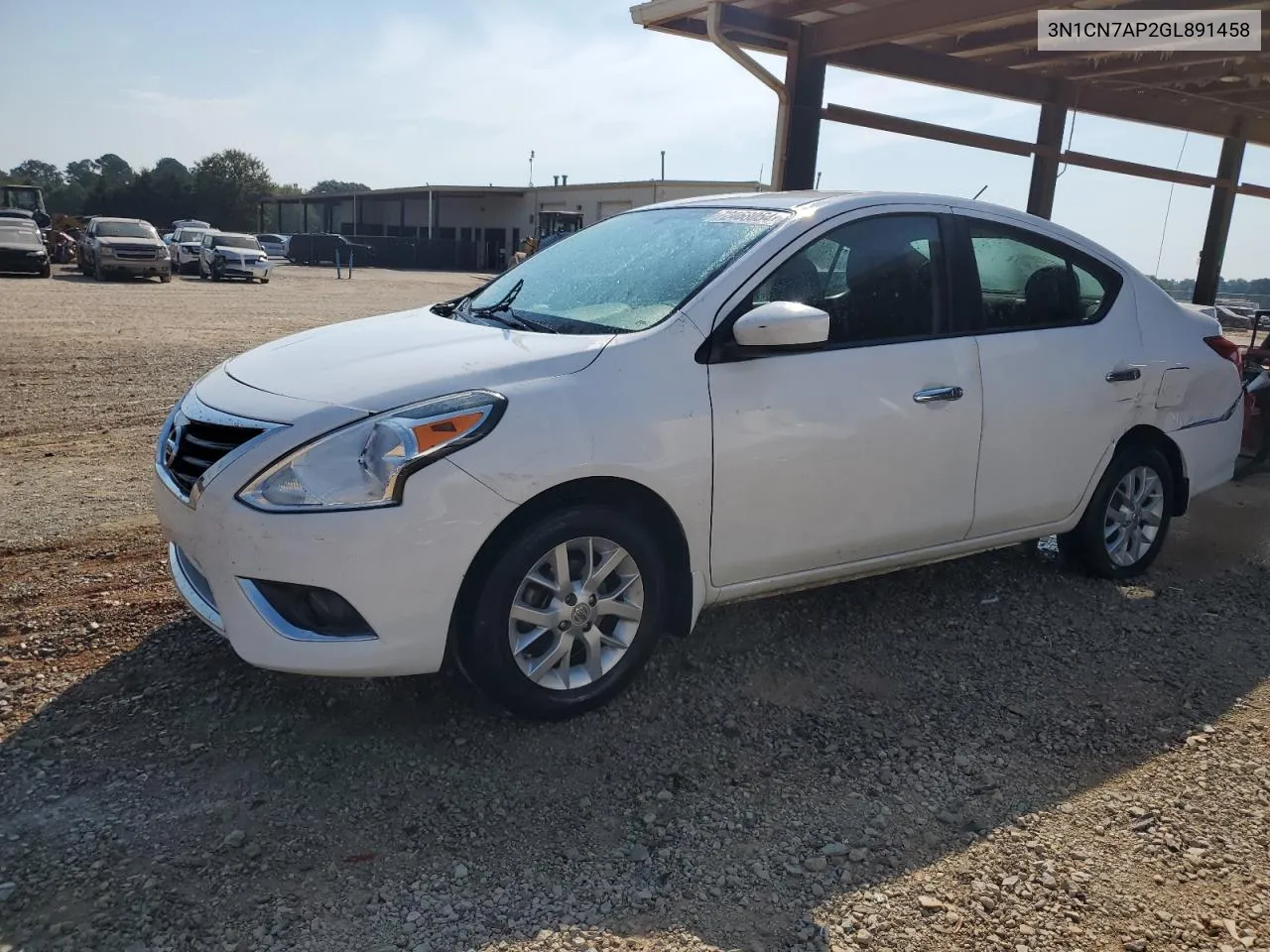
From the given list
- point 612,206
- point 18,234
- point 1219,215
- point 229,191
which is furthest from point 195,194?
point 1219,215

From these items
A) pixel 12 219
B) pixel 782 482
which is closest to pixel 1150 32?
pixel 782 482

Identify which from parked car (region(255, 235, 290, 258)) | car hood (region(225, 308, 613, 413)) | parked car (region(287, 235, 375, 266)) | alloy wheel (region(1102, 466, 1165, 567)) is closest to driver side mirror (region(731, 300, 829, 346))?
car hood (region(225, 308, 613, 413))

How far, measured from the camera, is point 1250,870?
9.30 ft

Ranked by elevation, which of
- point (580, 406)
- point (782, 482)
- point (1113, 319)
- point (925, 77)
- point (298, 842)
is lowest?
point (298, 842)

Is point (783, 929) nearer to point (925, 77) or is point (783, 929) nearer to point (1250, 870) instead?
point (1250, 870)

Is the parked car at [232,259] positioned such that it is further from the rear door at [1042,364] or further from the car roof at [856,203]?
the rear door at [1042,364]

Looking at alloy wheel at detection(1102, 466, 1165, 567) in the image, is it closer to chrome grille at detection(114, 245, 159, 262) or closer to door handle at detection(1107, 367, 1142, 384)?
door handle at detection(1107, 367, 1142, 384)

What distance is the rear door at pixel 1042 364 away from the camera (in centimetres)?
425

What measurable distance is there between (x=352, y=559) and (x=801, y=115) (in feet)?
19.8

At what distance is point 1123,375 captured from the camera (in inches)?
184

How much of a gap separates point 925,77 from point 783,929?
741 centimetres

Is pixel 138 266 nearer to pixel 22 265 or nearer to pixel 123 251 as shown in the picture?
pixel 123 251

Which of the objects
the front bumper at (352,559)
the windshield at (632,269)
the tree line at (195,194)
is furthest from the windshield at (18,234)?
the tree line at (195,194)

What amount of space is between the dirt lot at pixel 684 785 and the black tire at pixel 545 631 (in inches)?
5.7
